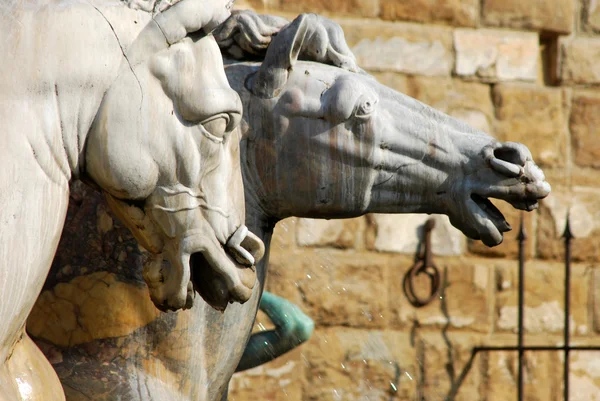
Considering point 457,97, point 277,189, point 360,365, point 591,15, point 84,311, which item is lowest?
point 360,365

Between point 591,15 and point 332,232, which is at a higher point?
point 591,15

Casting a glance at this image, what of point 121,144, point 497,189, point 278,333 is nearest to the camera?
point 121,144

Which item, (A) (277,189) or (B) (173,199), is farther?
(A) (277,189)

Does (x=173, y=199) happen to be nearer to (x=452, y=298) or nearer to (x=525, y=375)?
(x=452, y=298)

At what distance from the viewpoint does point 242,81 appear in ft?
6.44

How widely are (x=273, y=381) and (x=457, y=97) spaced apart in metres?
1.01

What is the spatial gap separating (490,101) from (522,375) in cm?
83

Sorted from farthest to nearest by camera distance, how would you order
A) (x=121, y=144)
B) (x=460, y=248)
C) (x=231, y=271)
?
(x=460, y=248) < (x=231, y=271) < (x=121, y=144)

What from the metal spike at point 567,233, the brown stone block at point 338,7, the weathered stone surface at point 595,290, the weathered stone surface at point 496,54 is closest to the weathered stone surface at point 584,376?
the weathered stone surface at point 595,290

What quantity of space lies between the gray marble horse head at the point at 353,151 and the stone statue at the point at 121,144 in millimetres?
524

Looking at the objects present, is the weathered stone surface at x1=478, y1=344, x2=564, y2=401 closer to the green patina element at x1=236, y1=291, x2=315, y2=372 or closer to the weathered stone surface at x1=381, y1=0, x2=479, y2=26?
the weathered stone surface at x1=381, y1=0, x2=479, y2=26

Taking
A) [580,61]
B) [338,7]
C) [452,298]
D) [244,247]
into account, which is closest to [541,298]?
[452,298]

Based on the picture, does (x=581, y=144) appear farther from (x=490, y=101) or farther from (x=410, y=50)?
(x=410, y=50)

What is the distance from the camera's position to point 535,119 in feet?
13.0
